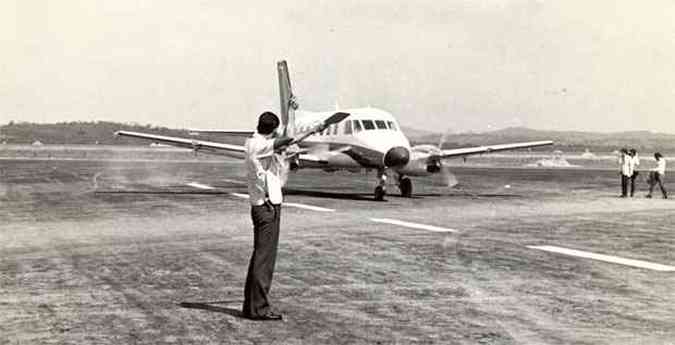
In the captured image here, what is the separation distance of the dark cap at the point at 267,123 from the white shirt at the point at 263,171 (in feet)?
0.30

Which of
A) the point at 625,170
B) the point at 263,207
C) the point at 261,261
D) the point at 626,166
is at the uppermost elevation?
the point at 263,207

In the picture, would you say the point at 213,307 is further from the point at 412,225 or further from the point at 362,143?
the point at 362,143

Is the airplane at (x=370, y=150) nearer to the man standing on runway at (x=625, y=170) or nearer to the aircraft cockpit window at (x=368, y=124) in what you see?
the aircraft cockpit window at (x=368, y=124)

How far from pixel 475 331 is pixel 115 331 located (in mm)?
3782

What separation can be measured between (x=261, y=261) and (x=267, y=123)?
5.42 ft

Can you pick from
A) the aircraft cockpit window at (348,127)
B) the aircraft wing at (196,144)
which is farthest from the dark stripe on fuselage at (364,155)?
the aircraft wing at (196,144)

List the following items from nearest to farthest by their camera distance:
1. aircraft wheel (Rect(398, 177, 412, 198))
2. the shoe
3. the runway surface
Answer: the runway surface, the shoe, aircraft wheel (Rect(398, 177, 412, 198))

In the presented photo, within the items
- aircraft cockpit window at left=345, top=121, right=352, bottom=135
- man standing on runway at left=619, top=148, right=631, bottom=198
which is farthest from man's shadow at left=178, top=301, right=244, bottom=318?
man standing on runway at left=619, top=148, right=631, bottom=198

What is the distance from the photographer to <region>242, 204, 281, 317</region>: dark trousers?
9.29m

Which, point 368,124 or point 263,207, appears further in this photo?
point 368,124

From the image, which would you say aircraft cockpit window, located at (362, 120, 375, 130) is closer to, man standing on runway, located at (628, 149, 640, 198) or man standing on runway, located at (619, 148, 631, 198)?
man standing on runway, located at (619, 148, 631, 198)

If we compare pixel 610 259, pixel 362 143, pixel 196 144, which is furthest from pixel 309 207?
pixel 610 259

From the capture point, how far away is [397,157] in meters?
28.6

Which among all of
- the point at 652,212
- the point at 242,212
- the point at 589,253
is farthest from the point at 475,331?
the point at 652,212
